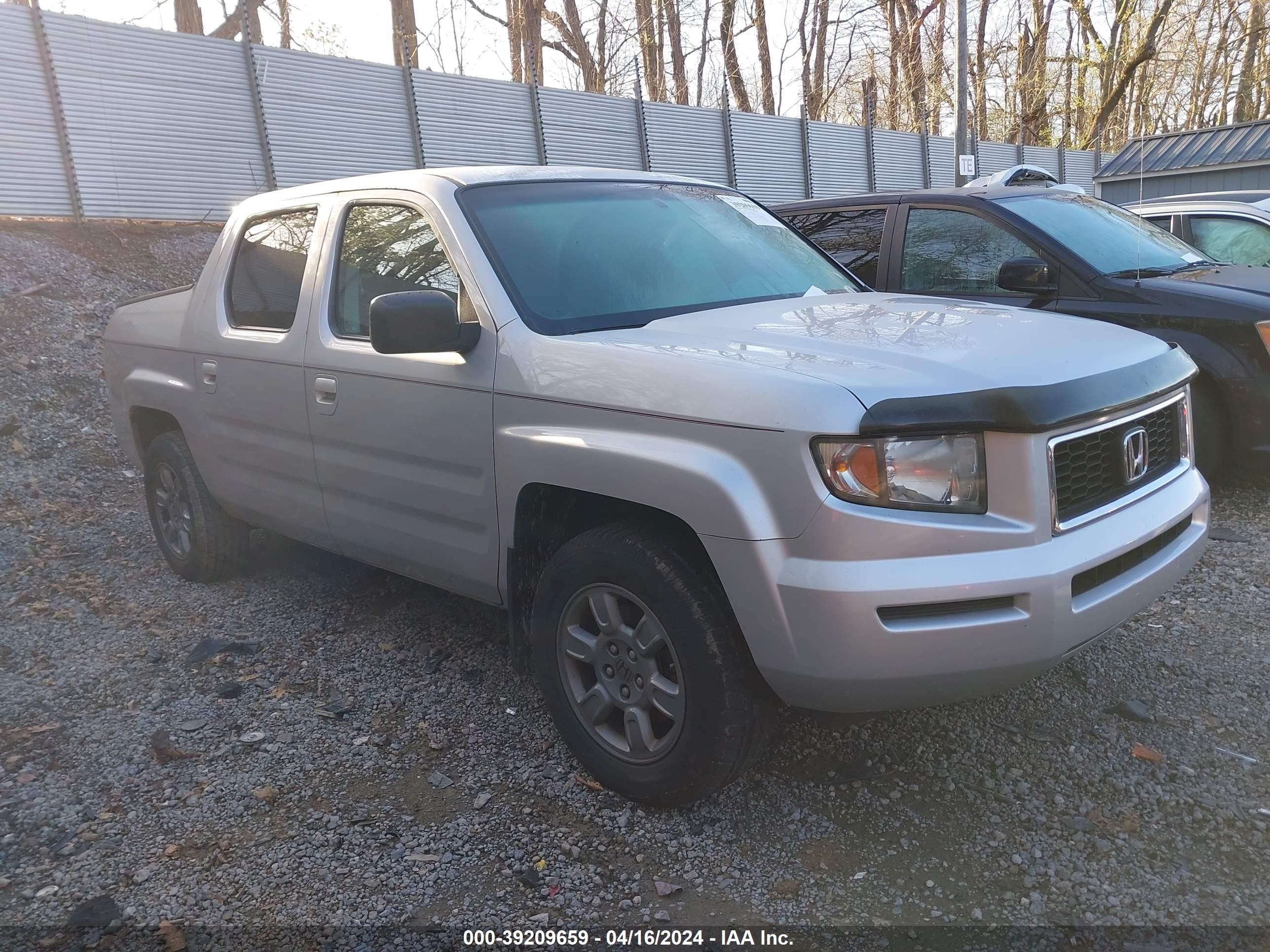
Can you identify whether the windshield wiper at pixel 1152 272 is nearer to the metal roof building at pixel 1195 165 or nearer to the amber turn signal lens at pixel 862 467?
the amber turn signal lens at pixel 862 467

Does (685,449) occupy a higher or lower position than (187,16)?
lower

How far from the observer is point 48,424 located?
7723 mm

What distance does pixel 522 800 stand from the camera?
2.98 metres

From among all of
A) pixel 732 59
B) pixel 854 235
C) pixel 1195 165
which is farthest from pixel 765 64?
pixel 854 235

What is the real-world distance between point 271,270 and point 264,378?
50 cm

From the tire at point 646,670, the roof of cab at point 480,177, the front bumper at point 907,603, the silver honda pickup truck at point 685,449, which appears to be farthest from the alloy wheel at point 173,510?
the front bumper at point 907,603

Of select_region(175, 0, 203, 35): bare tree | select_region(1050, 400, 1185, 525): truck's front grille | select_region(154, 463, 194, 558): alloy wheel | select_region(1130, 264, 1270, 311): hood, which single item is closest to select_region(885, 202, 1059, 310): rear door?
select_region(1130, 264, 1270, 311): hood

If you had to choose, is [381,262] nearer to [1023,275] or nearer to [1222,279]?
[1023,275]

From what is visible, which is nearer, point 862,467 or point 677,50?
point 862,467

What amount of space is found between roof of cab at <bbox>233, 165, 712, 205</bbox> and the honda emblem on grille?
81.0 inches

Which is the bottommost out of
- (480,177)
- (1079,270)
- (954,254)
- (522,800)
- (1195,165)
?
(522,800)

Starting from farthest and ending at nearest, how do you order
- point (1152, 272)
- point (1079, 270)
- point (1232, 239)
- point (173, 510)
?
point (1232, 239), point (1152, 272), point (1079, 270), point (173, 510)

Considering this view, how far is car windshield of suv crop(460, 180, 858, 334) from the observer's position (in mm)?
3215

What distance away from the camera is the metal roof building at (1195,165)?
1547 cm
